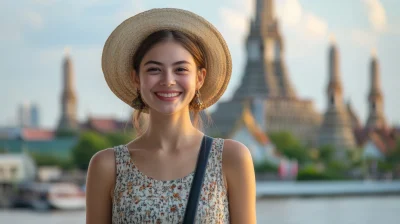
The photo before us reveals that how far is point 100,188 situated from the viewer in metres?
0.91

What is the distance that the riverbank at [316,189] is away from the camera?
20094 mm

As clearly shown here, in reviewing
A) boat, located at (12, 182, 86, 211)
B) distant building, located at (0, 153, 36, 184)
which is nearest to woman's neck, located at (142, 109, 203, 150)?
boat, located at (12, 182, 86, 211)

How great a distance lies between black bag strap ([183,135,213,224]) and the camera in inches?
34.1

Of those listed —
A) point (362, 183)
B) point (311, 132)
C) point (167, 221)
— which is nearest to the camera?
point (167, 221)

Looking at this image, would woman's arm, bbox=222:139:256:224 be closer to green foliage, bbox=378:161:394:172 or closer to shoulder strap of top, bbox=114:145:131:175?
shoulder strap of top, bbox=114:145:131:175

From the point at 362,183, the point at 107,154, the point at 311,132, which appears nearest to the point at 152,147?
the point at 107,154

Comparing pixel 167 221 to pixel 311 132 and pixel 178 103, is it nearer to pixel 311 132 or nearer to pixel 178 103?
pixel 178 103

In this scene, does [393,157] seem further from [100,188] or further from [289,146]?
[100,188]

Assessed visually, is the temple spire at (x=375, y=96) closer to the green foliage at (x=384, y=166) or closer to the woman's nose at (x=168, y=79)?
the green foliage at (x=384, y=166)

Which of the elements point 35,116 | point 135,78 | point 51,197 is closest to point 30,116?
point 35,116

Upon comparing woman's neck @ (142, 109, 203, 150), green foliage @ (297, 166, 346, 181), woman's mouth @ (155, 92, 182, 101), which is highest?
woman's mouth @ (155, 92, 182, 101)

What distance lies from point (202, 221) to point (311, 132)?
2583 cm

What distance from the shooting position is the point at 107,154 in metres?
0.91

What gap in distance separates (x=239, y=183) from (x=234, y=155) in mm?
23
